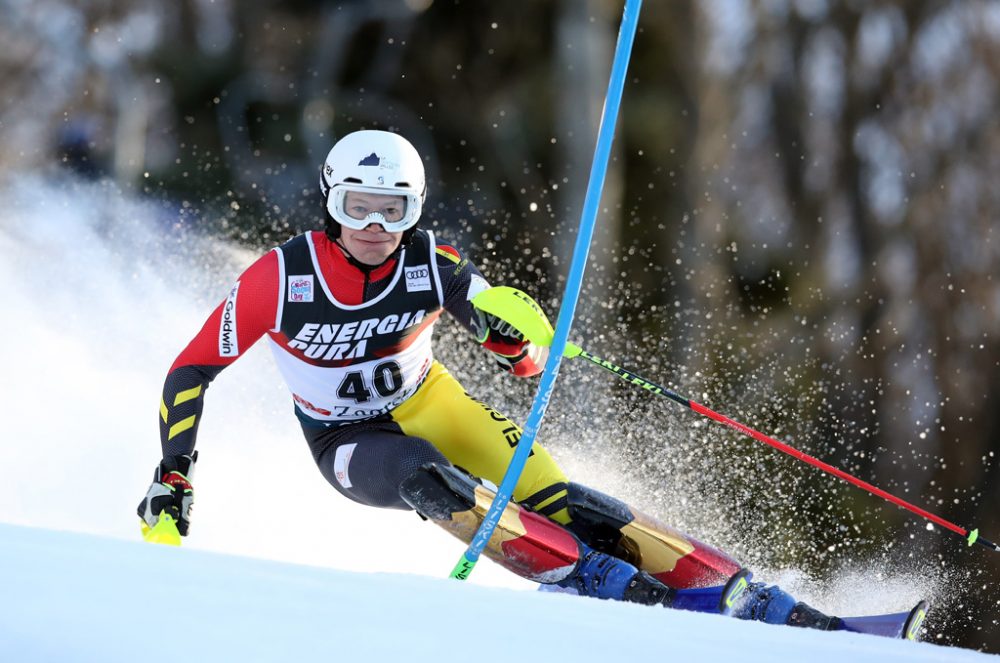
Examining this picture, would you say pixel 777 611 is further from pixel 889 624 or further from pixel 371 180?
pixel 371 180

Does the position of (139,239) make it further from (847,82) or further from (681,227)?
(847,82)

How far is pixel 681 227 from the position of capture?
32.0 feet

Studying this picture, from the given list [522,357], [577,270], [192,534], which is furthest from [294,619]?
[192,534]

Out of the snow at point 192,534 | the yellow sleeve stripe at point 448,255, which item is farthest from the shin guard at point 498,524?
the yellow sleeve stripe at point 448,255

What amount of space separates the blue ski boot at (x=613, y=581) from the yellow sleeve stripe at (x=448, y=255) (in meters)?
0.88

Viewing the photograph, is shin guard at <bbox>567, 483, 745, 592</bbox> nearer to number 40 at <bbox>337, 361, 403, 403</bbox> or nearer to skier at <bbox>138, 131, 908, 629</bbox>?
skier at <bbox>138, 131, 908, 629</bbox>

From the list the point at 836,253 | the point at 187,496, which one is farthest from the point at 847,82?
the point at 187,496

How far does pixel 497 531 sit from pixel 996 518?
7.94m

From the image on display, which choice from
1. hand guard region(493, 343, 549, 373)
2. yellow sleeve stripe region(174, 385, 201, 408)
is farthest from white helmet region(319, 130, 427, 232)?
yellow sleeve stripe region(174, 385, 201, 408)

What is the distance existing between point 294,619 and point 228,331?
67.6 inches

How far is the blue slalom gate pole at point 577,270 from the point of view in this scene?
7.51ft

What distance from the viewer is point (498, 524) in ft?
8.68

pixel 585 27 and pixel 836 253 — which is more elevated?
pixel 585 27

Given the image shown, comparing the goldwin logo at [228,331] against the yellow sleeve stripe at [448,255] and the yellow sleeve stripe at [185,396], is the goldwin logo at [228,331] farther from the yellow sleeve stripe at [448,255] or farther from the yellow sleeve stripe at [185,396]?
the yellow sleeve stripe at [448,255]
